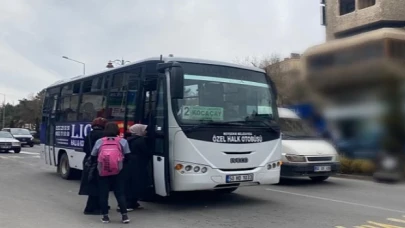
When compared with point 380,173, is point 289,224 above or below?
below

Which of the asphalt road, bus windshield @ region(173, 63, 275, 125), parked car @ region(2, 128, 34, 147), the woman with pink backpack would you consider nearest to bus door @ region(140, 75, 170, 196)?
bus windshield @ region(173, 63, 275, 125)

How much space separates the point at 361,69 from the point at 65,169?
42.7 feet

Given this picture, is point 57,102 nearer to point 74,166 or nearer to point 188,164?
point 74,166

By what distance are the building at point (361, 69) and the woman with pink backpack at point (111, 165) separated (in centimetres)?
662

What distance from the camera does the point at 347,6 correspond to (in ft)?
3.38

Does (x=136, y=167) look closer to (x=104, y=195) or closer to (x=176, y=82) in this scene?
(x=104, y=195)

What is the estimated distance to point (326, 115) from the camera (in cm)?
99

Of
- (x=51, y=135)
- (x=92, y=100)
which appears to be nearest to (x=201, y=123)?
(x=92, y=100)

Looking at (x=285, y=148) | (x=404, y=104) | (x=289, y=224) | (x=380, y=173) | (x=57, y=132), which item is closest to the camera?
(x=404, y=104)

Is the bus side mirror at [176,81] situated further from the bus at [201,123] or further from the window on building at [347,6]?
→ the window on building at [347,6]

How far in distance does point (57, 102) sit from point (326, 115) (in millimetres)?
13657

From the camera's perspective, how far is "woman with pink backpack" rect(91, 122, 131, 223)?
7.37 m

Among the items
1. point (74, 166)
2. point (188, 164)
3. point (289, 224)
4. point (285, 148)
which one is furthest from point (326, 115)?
point (74, 166)

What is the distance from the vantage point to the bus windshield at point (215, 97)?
27.0 feet
